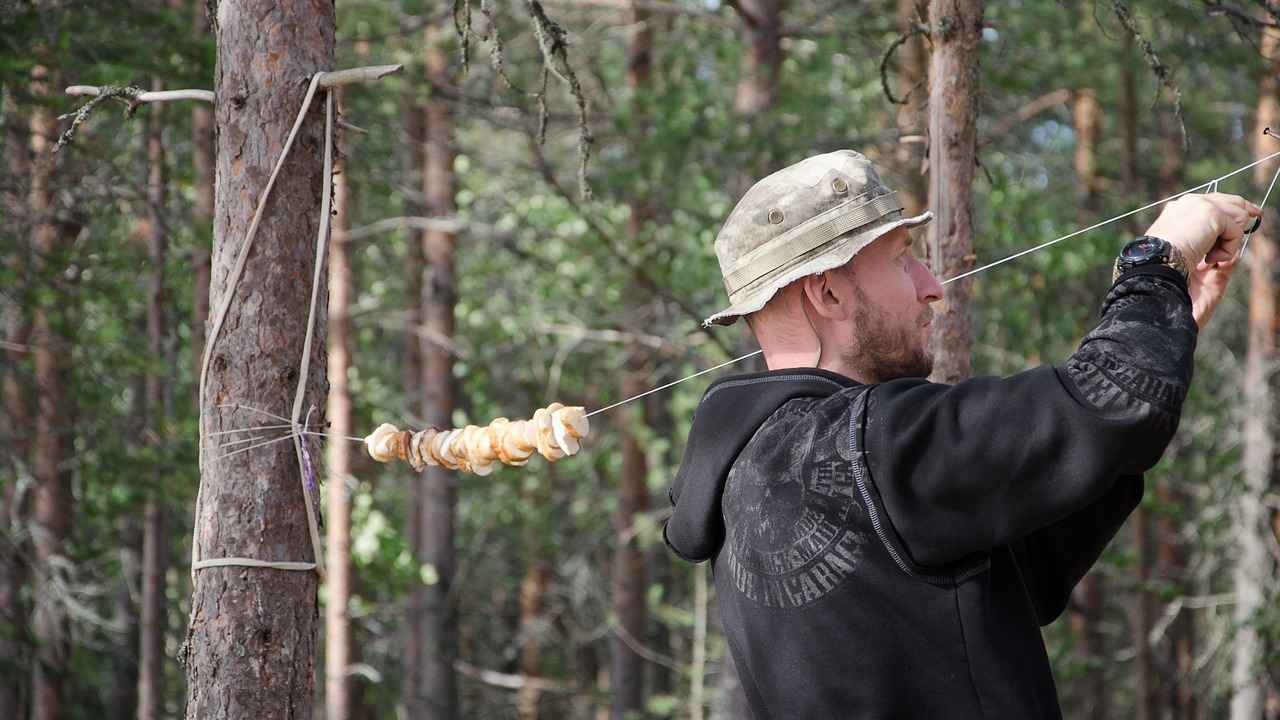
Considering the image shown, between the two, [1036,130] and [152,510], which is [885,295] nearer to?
[152,510]

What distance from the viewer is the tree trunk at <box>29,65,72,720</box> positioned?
24.8 ft

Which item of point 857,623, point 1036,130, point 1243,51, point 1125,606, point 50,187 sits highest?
point 1036,130

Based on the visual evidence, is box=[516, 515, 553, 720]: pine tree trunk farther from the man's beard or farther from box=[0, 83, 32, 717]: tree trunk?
the man's beard

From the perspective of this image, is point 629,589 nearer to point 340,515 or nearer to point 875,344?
point 340,515

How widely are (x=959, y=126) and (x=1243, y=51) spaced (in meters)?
6.27

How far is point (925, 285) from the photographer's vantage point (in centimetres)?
244

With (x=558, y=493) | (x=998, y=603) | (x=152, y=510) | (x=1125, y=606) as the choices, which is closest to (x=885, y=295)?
(x=998, y=603)

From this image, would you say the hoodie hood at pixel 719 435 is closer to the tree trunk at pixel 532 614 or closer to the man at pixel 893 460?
the man at pixel 893 460

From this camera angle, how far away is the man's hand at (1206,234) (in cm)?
219

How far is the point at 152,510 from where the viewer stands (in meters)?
8.98

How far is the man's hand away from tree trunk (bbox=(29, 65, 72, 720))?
601cm

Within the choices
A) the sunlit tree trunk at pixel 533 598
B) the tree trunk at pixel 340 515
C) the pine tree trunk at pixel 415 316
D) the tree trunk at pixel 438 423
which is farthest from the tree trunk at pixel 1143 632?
the sunlit tree trunk at pixel 533 598

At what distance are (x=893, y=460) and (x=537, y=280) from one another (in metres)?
11.5

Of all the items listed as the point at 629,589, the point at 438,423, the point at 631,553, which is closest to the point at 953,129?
the point at 438,423
